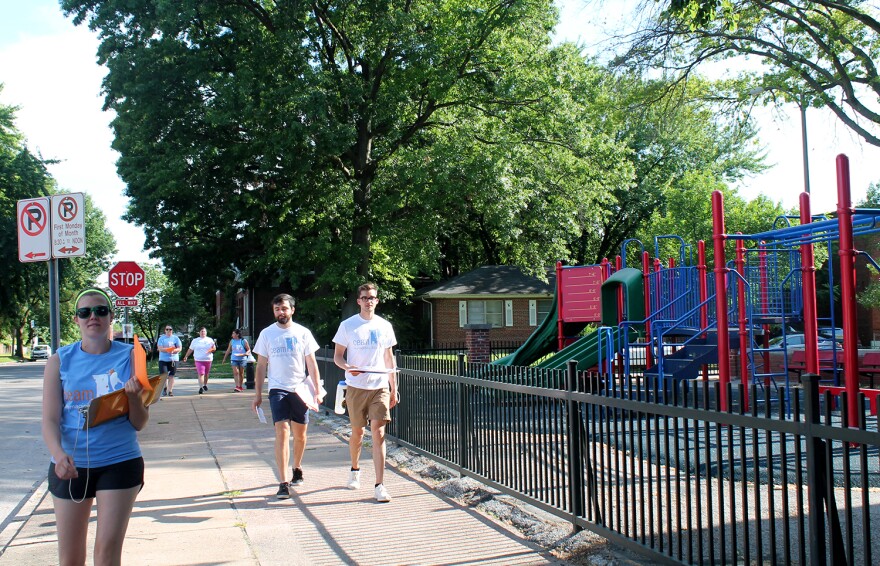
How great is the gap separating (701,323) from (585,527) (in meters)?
9.06

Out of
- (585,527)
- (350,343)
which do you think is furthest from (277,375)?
(585,527)

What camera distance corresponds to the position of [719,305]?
11039 mm

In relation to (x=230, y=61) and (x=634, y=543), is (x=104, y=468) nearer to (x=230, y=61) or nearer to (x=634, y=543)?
(x=634, y=543)

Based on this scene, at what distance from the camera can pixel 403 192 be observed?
2716cm

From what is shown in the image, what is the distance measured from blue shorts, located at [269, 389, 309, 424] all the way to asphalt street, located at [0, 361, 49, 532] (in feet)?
7.87

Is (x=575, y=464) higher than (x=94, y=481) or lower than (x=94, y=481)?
lower

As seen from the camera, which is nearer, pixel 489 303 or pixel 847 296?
pixel 847 296

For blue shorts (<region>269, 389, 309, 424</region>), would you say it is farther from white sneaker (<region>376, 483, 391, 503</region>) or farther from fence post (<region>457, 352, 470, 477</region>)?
fence post (<region>457, 352, 470, 477</region>)

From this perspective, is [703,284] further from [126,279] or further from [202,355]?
[202,355]

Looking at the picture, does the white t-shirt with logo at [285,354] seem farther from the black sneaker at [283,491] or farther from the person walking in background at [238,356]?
the person walking in background at [238,356]

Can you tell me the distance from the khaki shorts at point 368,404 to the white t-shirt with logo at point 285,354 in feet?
1.79

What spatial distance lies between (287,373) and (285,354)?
0.18m

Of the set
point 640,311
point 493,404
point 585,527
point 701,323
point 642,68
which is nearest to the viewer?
point 585,527

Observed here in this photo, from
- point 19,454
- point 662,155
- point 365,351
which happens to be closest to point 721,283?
point 365,351
